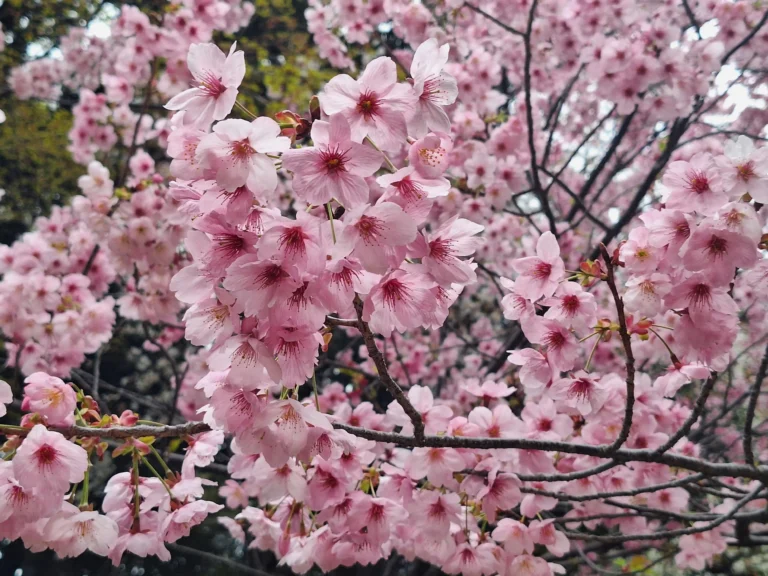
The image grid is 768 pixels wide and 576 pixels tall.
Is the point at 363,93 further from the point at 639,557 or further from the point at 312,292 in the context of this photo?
the point at 639,557

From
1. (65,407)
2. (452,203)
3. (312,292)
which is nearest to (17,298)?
(65,407)

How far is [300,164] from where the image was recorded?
971 mm

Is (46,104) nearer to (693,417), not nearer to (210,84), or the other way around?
(210,84)

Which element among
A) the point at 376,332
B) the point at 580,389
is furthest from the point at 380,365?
the point at 580,389

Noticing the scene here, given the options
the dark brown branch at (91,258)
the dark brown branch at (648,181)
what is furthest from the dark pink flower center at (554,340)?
the dark brown branch at (91,258)

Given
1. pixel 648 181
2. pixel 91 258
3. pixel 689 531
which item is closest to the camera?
pixel 689 531

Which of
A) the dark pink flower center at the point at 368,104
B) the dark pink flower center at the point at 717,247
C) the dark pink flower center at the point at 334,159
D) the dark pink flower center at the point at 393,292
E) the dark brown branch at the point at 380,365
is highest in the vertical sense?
the dark pink flower center at the point at 368,104

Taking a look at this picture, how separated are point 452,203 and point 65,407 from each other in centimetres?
263

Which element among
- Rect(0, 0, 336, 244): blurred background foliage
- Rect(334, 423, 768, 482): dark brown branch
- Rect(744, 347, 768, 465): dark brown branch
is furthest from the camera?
Rect(0, 0, 336, 244): blurred background foliage

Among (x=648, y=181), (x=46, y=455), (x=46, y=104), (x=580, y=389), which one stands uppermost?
(x=46, y=104)

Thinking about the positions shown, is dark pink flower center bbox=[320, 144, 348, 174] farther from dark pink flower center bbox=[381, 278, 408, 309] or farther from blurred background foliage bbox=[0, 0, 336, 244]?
blurred background foliage bbox=[0, 0, 336, 244]

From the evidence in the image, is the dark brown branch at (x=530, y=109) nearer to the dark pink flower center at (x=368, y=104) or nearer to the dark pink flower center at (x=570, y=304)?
the dark pink flower center at (x=570, y=304)

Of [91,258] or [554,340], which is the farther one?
[91,258]

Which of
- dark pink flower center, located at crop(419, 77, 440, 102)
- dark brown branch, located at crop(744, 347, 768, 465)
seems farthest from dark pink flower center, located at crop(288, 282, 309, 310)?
dark brown branch, located at crop(744, 347, 768, 465)
